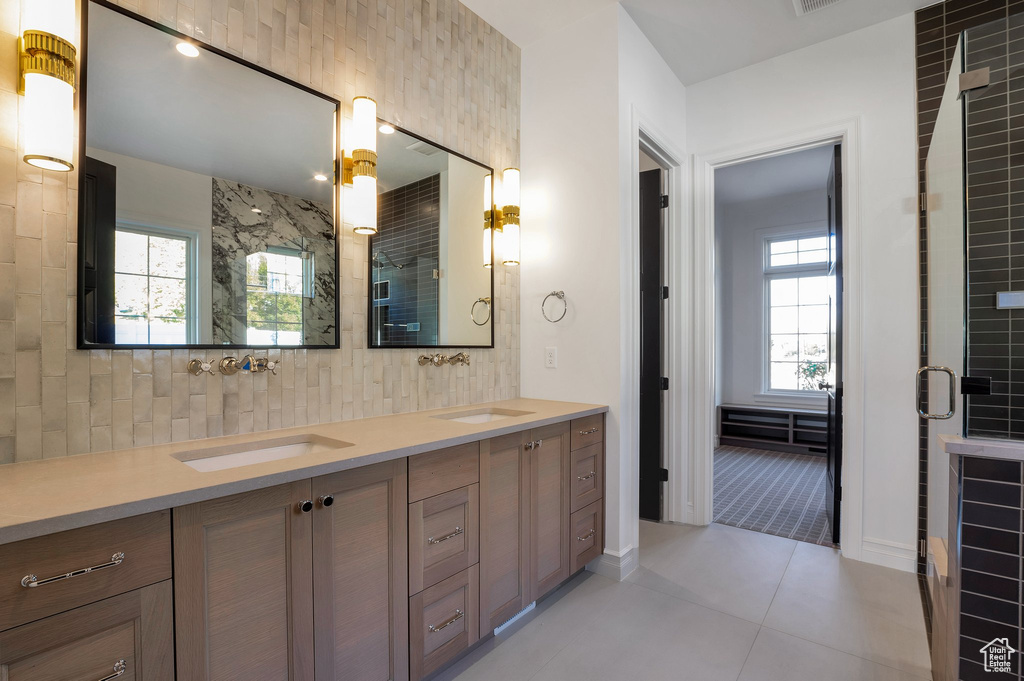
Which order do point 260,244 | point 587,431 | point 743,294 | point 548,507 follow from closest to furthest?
point 260,244
point 548,507
point 587,431
point 743,294

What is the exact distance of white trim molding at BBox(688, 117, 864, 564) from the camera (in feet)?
8.71

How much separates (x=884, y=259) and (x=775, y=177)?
275 cm

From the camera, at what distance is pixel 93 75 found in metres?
1.36

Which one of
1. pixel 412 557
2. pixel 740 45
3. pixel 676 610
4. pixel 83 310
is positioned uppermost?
pixel 740 45

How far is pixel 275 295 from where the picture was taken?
5.72 ft

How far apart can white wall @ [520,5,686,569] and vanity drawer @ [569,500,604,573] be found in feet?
0.21

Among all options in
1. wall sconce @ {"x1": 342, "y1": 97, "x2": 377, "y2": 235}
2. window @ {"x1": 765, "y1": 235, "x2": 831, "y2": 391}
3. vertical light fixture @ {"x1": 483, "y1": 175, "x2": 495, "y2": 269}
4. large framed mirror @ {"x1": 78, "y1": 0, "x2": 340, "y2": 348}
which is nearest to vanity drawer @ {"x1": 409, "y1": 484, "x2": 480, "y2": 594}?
large framed mirror @ {"x1": 78, "y1": 0, "x2": 340, "y2": 348}

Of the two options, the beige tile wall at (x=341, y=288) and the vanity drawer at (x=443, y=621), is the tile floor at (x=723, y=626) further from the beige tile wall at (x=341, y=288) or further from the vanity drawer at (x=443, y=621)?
the beige tile wall at (x=341, y=288)

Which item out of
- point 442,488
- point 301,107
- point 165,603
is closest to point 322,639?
point 165,603

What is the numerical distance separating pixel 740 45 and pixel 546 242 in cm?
163

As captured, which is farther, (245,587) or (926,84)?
(926,84)

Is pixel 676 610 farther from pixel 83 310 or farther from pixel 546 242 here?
pixel 83 310

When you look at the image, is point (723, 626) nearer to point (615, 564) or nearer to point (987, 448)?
point (615, 564)

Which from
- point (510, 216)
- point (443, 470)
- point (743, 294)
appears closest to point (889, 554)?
point (443, 470)
